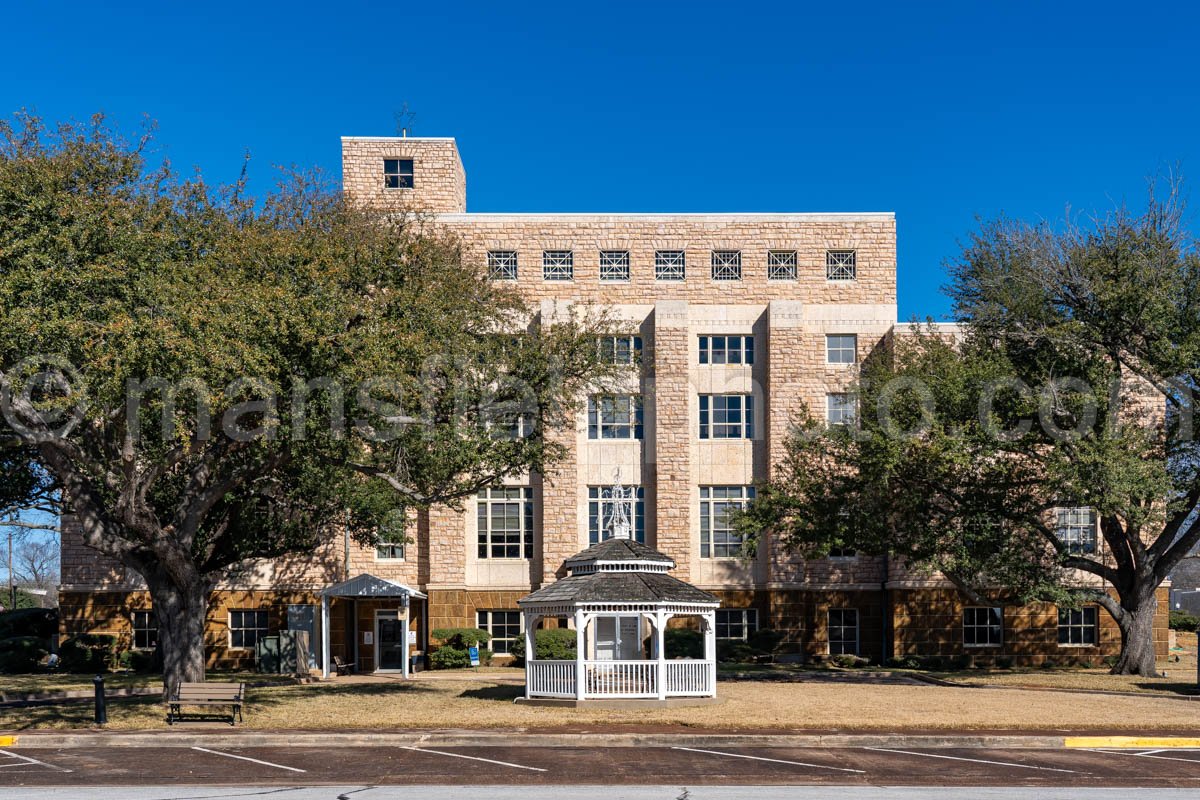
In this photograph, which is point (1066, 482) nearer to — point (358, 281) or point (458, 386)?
point (458, 386)

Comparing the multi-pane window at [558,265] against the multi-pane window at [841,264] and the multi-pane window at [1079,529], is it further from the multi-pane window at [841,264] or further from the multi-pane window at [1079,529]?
the multi-pane window at [1079,529]

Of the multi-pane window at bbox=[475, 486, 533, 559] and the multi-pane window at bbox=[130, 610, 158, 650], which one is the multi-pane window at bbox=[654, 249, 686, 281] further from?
the multi-pane window at bbox=[130, 610, 158, 650]

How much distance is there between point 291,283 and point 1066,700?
19686mm

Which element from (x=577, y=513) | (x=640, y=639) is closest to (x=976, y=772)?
(x=640, y=639)

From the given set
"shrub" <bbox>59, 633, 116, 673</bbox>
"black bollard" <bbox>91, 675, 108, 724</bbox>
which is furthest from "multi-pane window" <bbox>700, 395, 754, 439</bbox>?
"black bollard" <bbox>91, 675, 108, 724</bbox>

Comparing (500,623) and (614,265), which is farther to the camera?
(614,265)

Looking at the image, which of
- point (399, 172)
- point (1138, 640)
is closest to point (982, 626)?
point (1138, 640)

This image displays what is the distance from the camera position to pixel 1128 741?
2244 cm

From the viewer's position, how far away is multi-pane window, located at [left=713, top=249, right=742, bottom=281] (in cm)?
4647

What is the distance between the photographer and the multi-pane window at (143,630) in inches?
1758

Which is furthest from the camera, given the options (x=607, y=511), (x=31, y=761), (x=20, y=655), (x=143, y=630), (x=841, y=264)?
(x=841, y=264)

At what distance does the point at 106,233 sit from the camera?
24.1 meters

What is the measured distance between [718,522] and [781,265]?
9872 millimetres

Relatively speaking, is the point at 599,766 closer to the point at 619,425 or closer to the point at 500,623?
the point at 500,623
